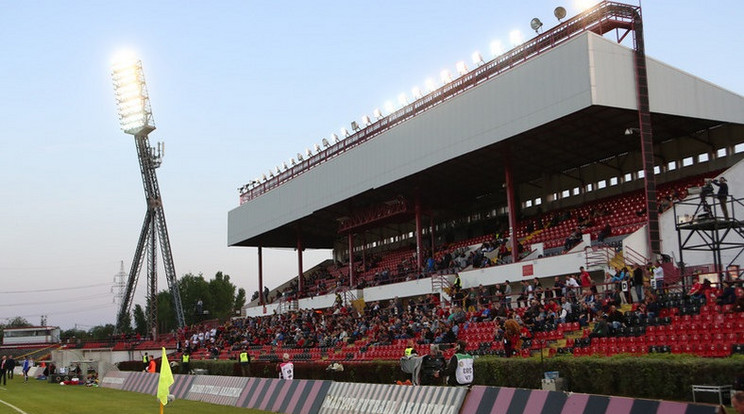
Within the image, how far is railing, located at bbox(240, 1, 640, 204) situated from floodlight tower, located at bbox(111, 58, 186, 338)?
93.3 ft

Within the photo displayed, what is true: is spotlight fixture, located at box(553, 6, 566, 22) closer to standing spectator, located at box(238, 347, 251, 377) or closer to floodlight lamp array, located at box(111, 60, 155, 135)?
standing spectator, located at box(238, 347, 251, 377)

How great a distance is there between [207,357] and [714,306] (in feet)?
127

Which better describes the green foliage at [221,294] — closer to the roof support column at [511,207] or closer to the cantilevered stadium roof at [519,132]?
the cantilevered stadium roof at [519,132]

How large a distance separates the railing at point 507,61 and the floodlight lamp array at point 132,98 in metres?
27.7

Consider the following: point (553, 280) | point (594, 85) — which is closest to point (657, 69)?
point (594, 85)

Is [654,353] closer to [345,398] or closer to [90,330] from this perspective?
[345,398]

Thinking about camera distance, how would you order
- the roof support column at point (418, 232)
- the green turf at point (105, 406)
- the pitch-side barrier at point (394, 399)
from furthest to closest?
the roof support column at point (418, 232), the green turf at point (105, 406), the pitch-side barrier at point (394, 399)

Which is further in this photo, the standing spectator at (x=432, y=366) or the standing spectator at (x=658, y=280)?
the standing spectator at (x=658, y=280)

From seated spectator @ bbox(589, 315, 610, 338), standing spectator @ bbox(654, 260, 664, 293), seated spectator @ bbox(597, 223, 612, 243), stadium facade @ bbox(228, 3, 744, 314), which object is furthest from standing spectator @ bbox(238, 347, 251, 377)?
standing spectator @ bbox(654, 260, 664, 293)

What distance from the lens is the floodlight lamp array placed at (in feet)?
254

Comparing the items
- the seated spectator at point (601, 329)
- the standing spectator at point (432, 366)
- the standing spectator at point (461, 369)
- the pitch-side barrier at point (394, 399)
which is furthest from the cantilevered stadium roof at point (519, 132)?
the pitch-side barrier at point (394, 399)

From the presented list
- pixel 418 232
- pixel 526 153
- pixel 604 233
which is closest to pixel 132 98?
pixel 418 232

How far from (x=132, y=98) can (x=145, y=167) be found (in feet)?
22.5

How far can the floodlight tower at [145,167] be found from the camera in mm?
77500
